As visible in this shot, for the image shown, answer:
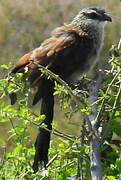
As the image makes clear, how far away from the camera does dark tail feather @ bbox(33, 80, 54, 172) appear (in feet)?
5.26

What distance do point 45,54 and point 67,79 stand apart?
0.24 m

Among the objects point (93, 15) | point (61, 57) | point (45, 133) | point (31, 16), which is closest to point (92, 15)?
point (93, 15)

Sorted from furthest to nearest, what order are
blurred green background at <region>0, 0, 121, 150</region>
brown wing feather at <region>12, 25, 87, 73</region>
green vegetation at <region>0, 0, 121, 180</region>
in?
blurred green background at <region>0, 0, 121, 150</region>
brown wing feather at <region>12, 25, 87, 73</region>
green vegetation at <region>0, 0, 121, 180</region>

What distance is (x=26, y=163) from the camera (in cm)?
143

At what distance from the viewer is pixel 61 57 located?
2381mm

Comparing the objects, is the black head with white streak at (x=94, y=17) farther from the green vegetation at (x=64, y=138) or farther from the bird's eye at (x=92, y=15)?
the green vegetation at (x=64, y=138)

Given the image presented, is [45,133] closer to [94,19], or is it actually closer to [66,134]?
[66,134]

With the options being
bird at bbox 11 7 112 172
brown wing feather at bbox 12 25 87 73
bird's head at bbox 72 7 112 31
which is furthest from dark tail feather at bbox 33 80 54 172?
bird's head at bbox 72 7 112 31

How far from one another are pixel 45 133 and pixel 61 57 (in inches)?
27.8

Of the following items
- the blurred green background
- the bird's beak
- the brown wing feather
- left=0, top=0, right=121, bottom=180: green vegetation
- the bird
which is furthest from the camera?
the blurred green background

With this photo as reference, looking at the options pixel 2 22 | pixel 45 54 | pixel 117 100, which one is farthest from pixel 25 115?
pixel 2 22

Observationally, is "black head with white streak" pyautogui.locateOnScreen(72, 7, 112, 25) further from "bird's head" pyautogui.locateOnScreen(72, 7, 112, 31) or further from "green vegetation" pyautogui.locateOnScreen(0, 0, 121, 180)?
"green vegetation" pyautogui.locateOnScreen(0, 0, 121, 180)

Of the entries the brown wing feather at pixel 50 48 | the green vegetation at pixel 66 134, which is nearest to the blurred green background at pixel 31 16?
the brown wing feather at pixel 50 48

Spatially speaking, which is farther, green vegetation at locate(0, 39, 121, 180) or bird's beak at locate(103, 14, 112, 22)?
bird's beak at locate(103, 14, 112, 22)
